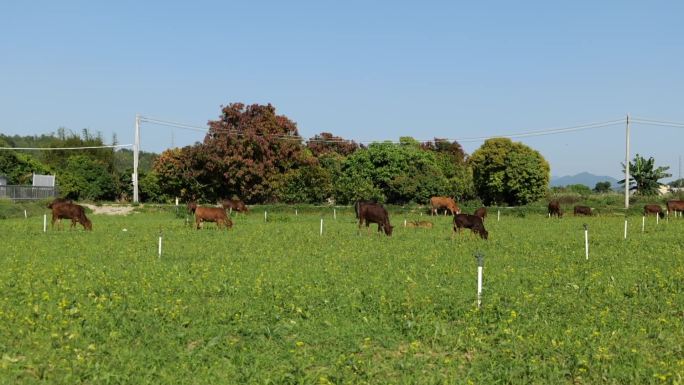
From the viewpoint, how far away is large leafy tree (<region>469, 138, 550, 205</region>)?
73250 mm

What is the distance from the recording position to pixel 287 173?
66.8 m

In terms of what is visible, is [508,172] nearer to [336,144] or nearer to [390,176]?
[390,176]

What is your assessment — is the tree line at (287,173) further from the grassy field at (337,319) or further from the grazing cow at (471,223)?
the grassy field at (337,319)

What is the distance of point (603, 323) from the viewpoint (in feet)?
40.0

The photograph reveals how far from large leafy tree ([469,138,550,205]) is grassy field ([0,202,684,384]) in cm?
5257

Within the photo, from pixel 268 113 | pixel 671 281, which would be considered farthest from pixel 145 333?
pixel 268 113

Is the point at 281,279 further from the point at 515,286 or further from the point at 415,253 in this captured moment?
the point at 415,253

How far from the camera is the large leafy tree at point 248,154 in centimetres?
6394

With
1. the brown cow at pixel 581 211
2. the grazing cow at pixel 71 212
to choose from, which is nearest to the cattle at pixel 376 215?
the grazing cow at pixel 71 212

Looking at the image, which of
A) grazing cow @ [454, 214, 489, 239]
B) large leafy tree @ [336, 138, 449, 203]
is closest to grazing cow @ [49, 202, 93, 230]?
grazing cow @ [454, 214, 489, 239]

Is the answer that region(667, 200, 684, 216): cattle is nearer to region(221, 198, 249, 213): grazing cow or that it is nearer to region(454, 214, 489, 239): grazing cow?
region(454, 214, 489, 239): grazing cow

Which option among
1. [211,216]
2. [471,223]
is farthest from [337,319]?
[211,216]

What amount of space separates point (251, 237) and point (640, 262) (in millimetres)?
16127

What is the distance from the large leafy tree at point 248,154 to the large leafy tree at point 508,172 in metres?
22.9
